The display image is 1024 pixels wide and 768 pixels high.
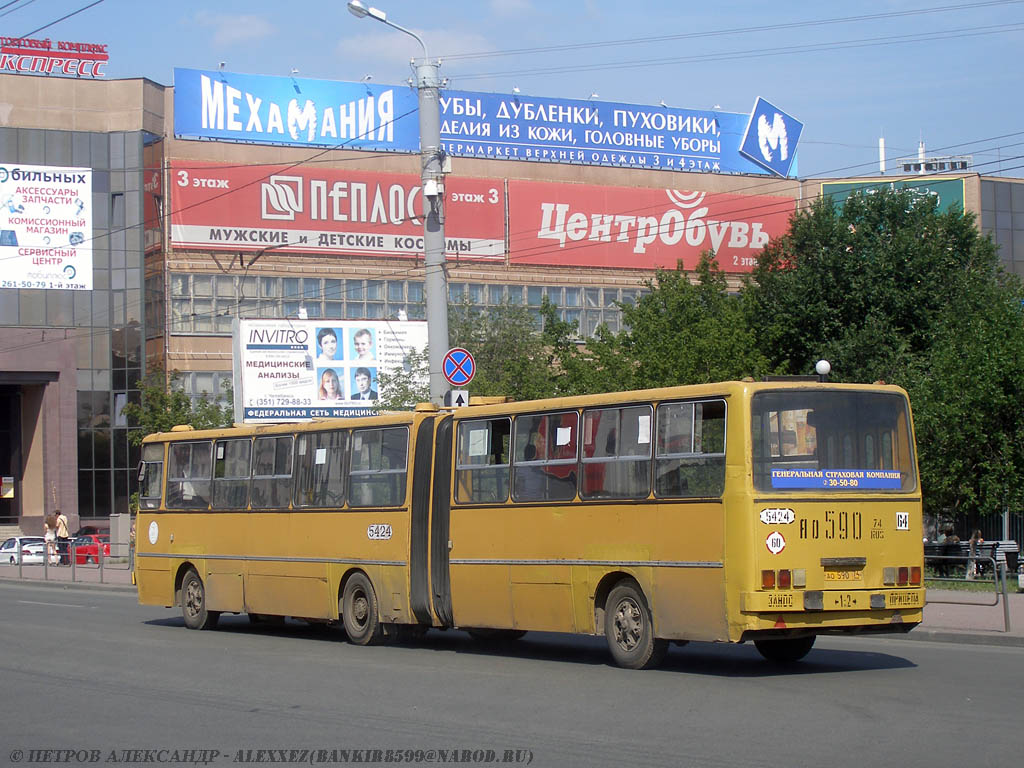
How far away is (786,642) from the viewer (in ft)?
47.1

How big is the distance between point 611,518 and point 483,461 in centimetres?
240

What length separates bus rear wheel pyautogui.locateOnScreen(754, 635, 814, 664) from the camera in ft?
47.1

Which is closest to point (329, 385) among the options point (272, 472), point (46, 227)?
point (46, 227)

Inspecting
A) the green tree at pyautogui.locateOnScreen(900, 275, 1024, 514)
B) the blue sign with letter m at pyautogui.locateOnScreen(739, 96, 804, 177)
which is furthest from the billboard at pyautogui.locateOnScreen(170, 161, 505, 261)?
the green tree at pyautogui.locateOnScreen(900, 275, 1024, 514)

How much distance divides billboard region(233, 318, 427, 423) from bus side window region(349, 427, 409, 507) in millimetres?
28019

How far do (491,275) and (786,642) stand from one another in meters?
56.1

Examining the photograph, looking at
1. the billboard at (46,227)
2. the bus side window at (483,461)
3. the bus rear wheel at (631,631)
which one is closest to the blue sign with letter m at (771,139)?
the billboard at (46,227)

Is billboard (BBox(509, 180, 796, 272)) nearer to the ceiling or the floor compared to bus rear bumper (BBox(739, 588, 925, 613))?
nearer to the ceiling

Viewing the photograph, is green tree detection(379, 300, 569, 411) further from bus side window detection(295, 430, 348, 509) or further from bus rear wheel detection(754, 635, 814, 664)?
bus rear wheel detection(754, 635, 814, 664)

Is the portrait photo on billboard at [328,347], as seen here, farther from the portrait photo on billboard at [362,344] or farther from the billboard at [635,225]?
the billboard at [635,225]

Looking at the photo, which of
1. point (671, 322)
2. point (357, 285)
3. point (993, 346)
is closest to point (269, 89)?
point (357, 285)

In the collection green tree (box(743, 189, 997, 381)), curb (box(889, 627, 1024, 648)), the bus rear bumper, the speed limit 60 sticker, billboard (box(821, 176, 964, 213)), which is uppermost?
billboard (box(821, 176, 964, 213))

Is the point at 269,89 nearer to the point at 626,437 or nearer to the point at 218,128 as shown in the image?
the point at 218,128

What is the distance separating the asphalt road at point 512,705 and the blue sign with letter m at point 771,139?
61976 mm
